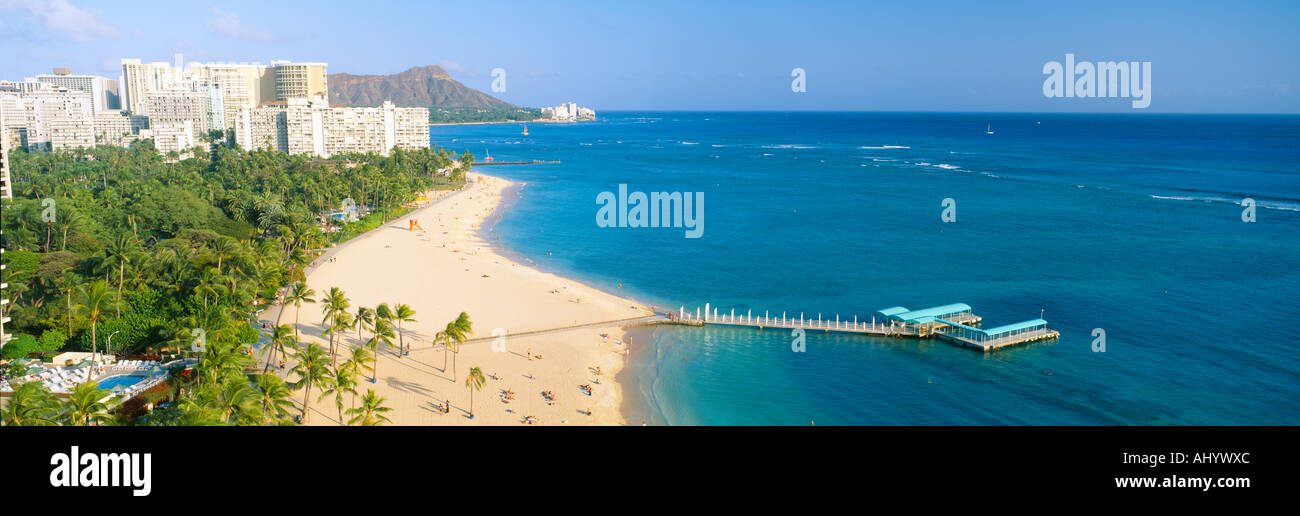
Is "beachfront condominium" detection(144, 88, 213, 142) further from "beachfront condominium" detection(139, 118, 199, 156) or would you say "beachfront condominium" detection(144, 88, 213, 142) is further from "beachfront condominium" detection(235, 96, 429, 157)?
"beachfront condominium" detection(235, 96, 429, 157)

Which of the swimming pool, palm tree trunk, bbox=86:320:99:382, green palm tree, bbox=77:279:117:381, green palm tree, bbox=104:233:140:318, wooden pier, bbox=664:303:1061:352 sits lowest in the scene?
wooden pier, bbox=664:303:1061:352

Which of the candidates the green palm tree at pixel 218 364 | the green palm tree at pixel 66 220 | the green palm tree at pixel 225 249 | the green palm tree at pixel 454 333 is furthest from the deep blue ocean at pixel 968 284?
the green palm tree at pixel 66 220

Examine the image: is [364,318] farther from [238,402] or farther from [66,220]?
[66,220]

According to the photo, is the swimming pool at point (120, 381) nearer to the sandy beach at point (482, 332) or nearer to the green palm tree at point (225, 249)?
the sandy beach at point (482, 332)

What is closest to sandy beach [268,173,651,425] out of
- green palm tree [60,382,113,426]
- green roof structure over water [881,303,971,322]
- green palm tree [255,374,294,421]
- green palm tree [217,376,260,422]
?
green palm tree [255,374,294,421]

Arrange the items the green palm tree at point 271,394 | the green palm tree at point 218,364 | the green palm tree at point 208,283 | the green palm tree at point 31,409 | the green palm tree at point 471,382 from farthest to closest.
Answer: the green palm tree at point 208,283 → the green palm tree at point 471,382 → the green palm tree at point 218,364 → the green palm tree at point 271,394 → the green palm tree at point 31,409
